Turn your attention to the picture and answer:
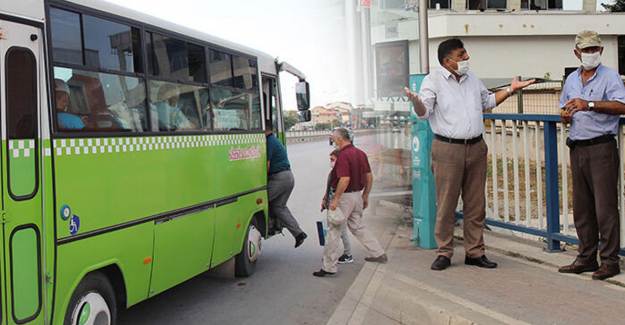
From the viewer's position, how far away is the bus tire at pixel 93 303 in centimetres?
455

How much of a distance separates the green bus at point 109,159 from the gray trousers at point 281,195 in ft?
3.05

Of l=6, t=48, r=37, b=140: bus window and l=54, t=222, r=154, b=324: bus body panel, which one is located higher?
l=6, t=48, r=37, b=140: bus window

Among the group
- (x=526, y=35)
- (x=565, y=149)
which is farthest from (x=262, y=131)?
(x=526, y=35)

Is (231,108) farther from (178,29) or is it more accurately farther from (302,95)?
(302,95)

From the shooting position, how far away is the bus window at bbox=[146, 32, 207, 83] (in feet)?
19.0

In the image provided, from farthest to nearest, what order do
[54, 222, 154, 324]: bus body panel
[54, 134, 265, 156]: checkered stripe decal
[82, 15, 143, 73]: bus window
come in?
[82, 15, 143, 73]: bus window < [54, 134, 265, 156]: checkered stripe decal < [54, 222, 154, 324]: bus body panel

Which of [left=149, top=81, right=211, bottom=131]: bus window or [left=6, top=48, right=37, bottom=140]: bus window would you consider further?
[left=149, top=81, right=211, bottom=131]: bus window

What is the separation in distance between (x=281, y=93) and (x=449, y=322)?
16.3ft

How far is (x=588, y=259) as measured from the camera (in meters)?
5.93

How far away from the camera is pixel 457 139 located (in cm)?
640

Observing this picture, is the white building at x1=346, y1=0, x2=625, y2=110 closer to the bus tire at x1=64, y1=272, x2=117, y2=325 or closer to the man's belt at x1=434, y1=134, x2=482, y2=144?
the man's belt at x1=434, y1=134, x2=482, y2=144

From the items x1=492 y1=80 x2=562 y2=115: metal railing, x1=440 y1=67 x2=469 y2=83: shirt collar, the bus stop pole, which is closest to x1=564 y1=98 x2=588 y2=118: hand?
x1=440 y1=67 x2=469 y2=83: shirt collar

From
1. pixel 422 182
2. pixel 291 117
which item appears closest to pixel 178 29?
pixel 422 182

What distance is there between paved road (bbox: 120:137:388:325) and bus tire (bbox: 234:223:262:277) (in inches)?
4.1
